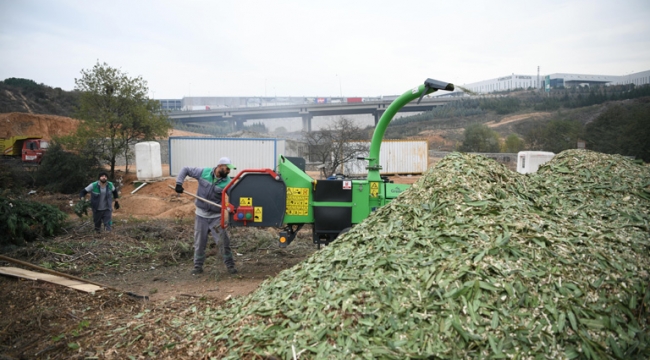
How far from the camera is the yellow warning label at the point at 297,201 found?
19.8ft

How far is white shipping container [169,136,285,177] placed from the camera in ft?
68.6

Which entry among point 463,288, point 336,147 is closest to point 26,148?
point 336,147

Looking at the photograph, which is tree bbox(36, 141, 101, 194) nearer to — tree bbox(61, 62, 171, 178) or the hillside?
tree bbox(61, 62, 171, 178)

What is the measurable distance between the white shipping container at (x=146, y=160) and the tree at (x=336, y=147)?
714 cm

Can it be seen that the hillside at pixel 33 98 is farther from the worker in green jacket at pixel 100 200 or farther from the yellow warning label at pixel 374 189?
the yellow warning label at pixel 374 189

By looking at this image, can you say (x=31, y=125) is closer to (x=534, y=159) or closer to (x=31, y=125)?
(x=31, y=125)

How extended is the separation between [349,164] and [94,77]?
1227 cm

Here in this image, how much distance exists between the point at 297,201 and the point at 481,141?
2653cm

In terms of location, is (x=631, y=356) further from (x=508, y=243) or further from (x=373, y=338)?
(x=373, y=338)

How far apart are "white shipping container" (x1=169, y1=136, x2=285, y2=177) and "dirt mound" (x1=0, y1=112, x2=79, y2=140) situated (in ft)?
44.4

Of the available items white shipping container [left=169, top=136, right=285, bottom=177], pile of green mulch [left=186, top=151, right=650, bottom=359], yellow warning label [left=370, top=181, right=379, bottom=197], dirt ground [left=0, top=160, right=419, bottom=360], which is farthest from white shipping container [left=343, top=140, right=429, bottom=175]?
pile of green mulch [left=186, top=151, right=650, bottom=359]

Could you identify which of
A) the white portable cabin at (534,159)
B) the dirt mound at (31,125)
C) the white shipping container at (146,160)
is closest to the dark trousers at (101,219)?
the white shipping container at (146,160)

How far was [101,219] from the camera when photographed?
355 inches

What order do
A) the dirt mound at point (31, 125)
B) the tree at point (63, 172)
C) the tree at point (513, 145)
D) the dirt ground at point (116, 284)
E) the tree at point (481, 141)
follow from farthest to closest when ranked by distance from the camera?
A: the dirt mound at point (31, 125) → the tree at point (481, 141) → the tree at point (513, 145) → the tree at point (63, 172) → the dirt ground at point (116, 284)
